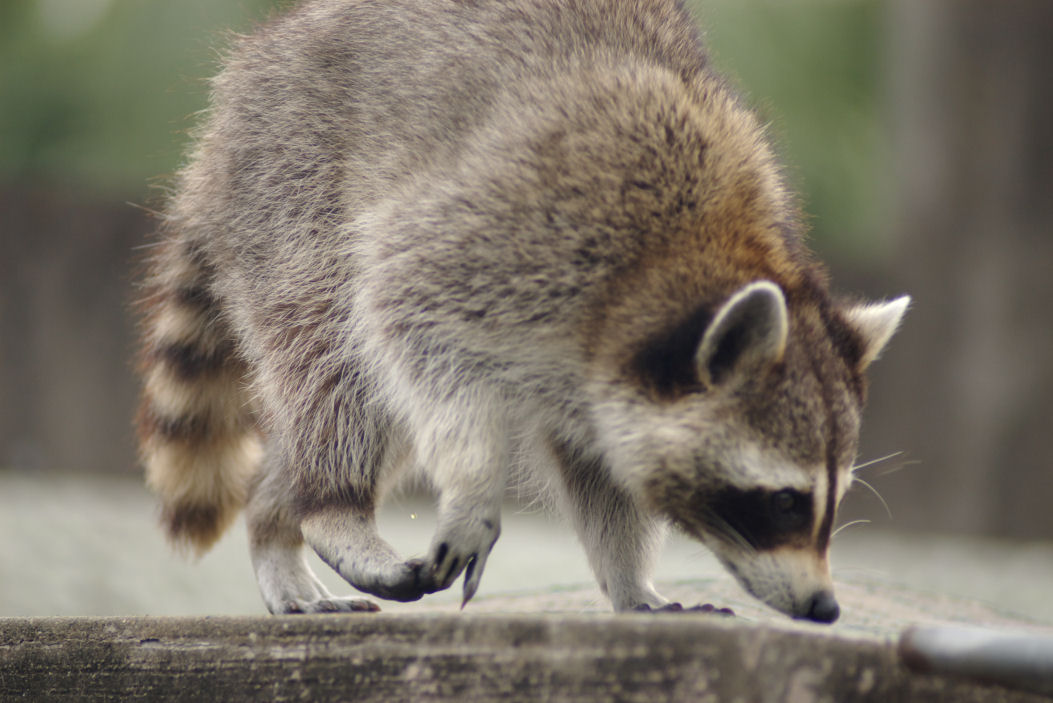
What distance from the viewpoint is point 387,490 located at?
13.5 ft

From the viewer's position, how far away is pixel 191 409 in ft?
14.8

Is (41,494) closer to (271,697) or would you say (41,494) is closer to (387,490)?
(387,490)

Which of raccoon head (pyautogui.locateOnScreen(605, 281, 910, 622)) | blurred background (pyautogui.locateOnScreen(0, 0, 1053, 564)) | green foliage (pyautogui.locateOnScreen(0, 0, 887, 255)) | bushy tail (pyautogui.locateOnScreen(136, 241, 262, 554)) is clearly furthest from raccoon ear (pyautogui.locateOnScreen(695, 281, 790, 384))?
green foliage (pyautogui.locateOnScreen(0, 0, 887, 255))

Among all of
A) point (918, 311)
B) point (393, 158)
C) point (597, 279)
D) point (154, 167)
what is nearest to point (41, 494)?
point (393, 158)

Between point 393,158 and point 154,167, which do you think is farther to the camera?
Answer: point 154,167

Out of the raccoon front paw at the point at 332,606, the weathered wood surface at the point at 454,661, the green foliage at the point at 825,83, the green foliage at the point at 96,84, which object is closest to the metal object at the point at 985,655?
the weathered wood surface at the point at 454,661

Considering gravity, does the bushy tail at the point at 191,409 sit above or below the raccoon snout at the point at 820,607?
below

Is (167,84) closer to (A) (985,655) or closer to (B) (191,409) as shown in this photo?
(B) (191,409)

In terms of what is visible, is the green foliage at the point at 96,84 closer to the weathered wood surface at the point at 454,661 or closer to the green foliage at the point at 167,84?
the green foliage at the point at 167,84

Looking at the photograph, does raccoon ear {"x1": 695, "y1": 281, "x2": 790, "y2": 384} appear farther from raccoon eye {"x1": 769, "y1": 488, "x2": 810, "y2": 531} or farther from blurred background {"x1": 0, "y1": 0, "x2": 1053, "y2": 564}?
blurred background {"x1": 0, "y1": 0, "x2": 1053, "y2": 564}

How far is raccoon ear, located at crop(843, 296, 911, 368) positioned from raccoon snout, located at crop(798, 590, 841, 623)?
2.31 feet

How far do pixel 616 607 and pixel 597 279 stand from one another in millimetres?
1159

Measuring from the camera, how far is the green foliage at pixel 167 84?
15.5 metres

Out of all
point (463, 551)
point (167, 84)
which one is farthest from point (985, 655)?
point (167, 84)
